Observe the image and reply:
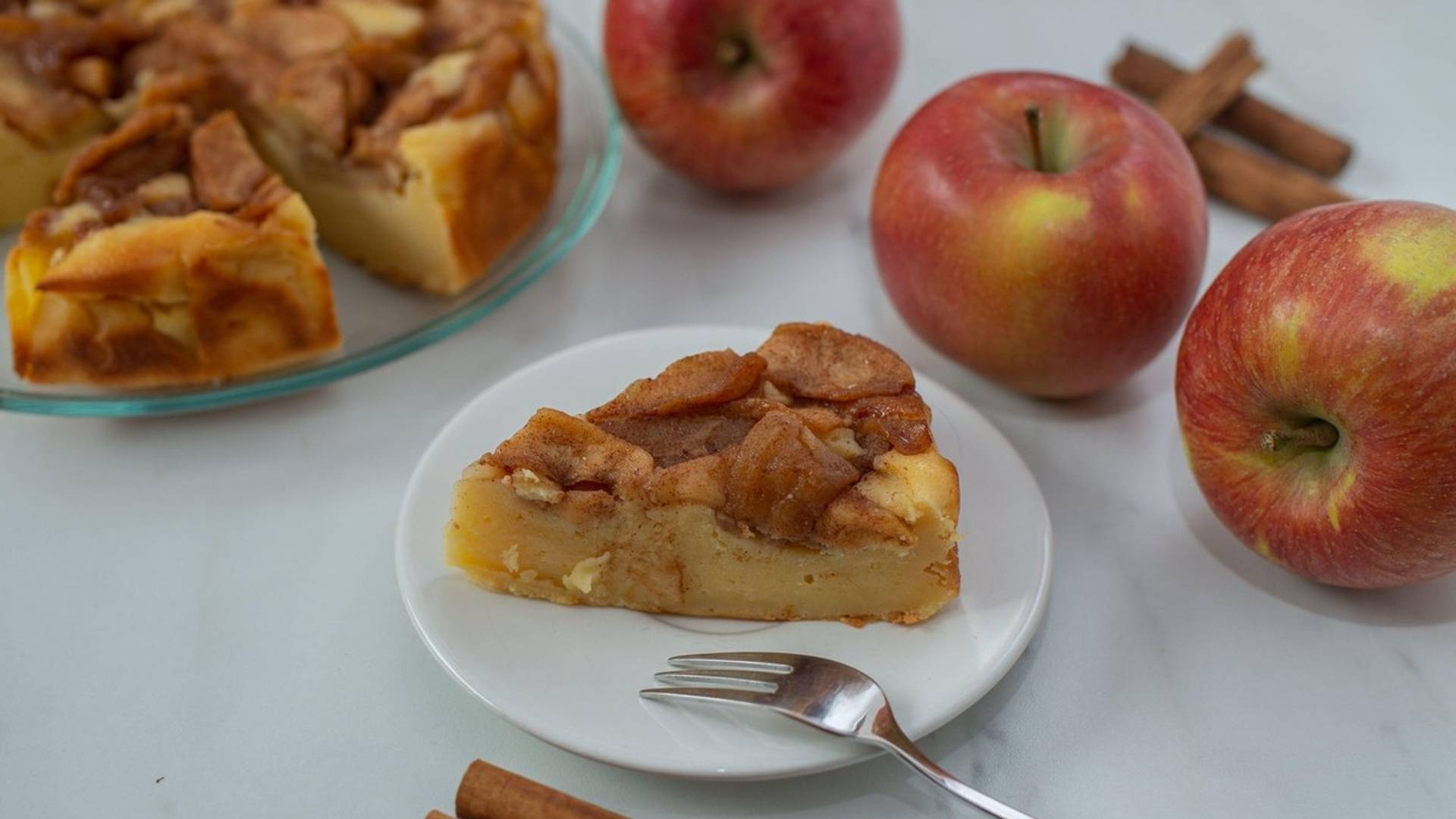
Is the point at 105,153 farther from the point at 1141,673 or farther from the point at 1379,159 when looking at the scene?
the point at 1379,159

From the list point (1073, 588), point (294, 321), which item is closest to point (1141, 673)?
point (1073, 588)

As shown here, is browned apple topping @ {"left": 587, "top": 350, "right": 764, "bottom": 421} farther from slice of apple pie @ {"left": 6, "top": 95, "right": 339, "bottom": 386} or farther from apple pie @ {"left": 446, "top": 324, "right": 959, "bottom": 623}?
slice of apple pie @ {"left": 6, "top": 95, "right": 339, "bottom": 386}

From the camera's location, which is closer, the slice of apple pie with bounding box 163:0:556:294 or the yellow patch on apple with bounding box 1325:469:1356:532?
the yellow patch on apple with bounding box 1325:469:1356:532

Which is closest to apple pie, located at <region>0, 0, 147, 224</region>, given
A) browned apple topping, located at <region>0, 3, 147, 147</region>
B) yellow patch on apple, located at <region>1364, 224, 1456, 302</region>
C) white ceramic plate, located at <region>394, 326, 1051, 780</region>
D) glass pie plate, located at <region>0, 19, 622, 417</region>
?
browned apple topping, located at <region>0, 3, 147, 147</region>

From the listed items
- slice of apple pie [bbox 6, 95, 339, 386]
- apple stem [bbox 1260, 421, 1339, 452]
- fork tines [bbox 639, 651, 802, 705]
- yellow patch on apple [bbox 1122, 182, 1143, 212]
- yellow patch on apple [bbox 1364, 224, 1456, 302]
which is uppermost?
yellow patch on apple [bbox 1364, 224, 1456, 302]

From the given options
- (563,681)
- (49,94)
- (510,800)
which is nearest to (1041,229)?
(563,681)

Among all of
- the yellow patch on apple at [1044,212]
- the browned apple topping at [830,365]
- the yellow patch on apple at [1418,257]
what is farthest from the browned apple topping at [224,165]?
the yellow patch on apple at [1418,257]

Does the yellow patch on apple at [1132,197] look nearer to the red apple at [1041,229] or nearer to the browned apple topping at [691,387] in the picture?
the red apple at [1041,229]

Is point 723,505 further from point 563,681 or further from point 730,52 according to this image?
point 730,52
